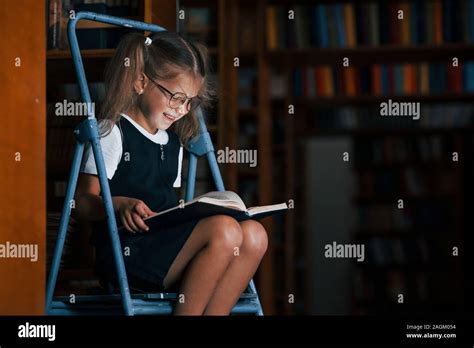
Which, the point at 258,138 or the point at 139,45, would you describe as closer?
the point at 139,45

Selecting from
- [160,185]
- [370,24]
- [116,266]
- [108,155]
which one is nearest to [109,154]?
[108,155]

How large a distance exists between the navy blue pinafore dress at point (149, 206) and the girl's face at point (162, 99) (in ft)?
0.15

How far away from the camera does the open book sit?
166cm

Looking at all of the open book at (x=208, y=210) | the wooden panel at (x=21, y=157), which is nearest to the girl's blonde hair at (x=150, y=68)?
the wooden panel at (x=21, y=157)

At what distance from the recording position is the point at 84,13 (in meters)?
1.88

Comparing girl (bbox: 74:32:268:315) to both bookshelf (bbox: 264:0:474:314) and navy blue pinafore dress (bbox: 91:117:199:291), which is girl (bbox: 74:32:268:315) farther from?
bookshelf (bbox: 264:0:474:314)

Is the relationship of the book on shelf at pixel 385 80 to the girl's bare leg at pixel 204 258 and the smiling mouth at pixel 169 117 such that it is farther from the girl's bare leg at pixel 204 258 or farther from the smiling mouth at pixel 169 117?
the girl's bare leg at pixel 204 258

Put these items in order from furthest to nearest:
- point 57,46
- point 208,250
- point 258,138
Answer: point 258,138, point 57,46, point 208,250

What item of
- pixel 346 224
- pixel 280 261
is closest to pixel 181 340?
pixel 280 261

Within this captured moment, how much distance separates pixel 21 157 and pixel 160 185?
1.02 feet

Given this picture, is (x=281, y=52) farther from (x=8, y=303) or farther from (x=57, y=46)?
(x=8, y=303)

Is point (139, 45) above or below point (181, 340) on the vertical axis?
above

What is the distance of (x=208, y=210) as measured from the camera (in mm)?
1685

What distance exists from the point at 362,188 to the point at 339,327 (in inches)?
158
